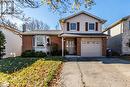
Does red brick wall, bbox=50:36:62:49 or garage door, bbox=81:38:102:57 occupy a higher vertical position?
red brick wall, bbox=50:36:62:49

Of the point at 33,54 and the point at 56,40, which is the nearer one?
the point at 33,54

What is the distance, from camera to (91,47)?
3144cm

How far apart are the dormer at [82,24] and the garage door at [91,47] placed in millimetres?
1372

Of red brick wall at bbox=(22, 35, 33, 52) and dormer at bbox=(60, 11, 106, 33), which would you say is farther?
red brick wall at bbox=(22, 35, 33, 52)

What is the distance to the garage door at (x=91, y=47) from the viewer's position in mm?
31344

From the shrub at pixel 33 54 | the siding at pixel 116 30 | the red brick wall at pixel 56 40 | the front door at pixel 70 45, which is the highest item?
the siding at pixel 116 30

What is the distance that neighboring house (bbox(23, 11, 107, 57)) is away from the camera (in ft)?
102

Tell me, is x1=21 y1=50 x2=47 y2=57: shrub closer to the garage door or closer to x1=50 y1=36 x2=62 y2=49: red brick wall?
x1=50 y1=36 x2=62 y2=49: red brick wall

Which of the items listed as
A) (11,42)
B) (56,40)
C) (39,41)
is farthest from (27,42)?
(11,42)

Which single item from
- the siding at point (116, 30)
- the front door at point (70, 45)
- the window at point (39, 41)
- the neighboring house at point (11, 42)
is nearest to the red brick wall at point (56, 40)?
the front door at point (70, 45)

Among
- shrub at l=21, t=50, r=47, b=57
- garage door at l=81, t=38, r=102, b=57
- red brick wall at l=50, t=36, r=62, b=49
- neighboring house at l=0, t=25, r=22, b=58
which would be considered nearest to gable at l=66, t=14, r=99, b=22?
garage door at l=81, t=38, r=102, b=57

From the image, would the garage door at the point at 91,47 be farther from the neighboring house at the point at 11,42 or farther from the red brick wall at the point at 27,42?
the neighboring house at the point at 11,42

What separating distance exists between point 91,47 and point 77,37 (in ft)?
7.37

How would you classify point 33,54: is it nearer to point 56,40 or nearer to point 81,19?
point 56,40
